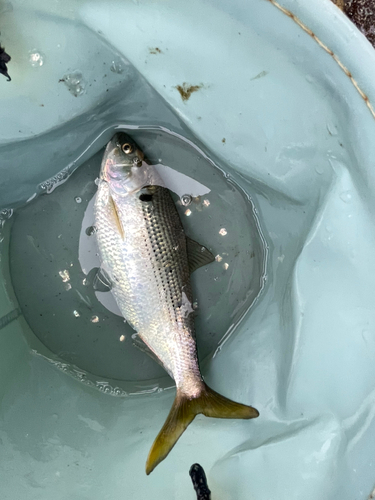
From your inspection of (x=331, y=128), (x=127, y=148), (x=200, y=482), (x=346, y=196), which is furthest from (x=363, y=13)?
(x=200, y=482)

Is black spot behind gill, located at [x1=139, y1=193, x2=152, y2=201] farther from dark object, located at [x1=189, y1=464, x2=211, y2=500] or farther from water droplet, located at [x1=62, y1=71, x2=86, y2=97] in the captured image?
dark object, located at [x1=189, y1=464, x2=211, y2=500]

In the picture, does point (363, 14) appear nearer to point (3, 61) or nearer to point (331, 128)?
point (331, 128)

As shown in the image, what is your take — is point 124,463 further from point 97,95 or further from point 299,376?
point 97,95

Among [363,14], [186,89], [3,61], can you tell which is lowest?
[3,61]

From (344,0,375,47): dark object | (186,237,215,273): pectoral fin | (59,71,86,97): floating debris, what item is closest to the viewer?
(59,71,86,97): floating debris

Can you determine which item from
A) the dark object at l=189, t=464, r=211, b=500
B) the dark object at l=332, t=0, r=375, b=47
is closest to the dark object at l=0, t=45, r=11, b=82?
the dark object at l=189, t=464, r=211, b=500

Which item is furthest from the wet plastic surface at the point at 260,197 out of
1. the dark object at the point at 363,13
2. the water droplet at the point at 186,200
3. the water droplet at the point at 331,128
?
the dark object at the point at 363,13
